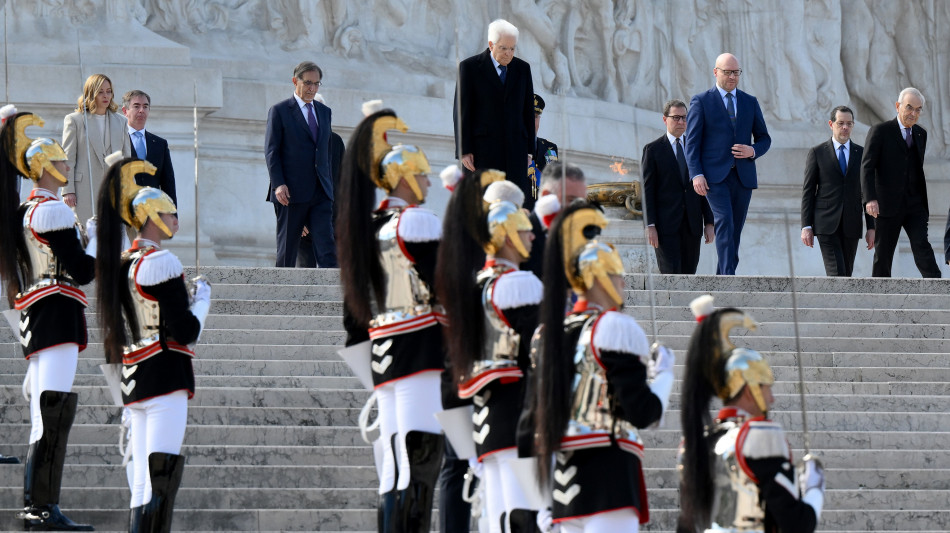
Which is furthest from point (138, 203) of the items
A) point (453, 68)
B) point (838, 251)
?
point (453, 68)

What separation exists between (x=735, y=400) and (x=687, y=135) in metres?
7.27

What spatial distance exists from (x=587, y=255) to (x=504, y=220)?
64 cm

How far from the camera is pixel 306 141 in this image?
12562 millimetres

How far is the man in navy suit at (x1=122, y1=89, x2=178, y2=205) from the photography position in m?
11.4

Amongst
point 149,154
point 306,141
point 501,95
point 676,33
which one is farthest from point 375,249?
point 676,33

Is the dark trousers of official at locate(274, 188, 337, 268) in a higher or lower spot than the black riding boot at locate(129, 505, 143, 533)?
higher

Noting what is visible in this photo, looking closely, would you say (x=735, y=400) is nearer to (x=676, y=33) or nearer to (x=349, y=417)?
(x=349, y=417)

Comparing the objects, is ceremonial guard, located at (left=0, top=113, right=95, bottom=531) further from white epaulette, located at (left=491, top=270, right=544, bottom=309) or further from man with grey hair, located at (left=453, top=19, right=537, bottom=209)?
man with grey hair, located at (left=453, top=19, right=537, bottom=209)

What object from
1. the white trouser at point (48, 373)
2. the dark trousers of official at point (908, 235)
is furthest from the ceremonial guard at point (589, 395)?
the dark trousers of official at point (908, 235)

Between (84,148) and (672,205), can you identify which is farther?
(672,205)

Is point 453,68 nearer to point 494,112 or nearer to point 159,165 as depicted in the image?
point 159,165

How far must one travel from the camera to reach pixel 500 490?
671 cm

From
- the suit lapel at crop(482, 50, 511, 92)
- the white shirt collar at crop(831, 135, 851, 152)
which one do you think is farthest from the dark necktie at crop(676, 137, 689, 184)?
the suit lapel at crop(482, 50, 511, 92)

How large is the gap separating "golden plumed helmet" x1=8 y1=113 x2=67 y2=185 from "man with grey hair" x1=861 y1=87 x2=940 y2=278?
251 inches
